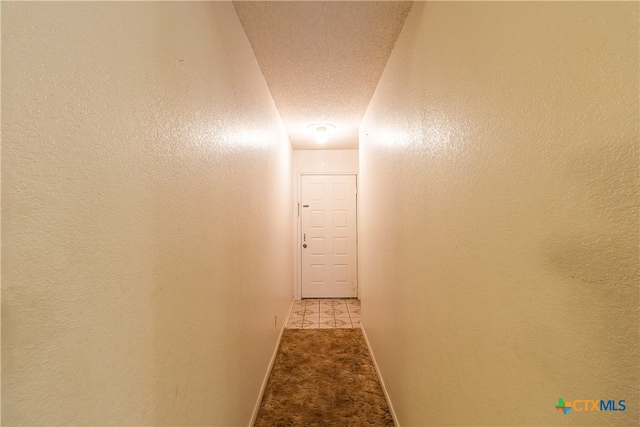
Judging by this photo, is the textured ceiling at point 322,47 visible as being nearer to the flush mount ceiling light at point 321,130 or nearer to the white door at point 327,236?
the flush mount ceiling light at point 321,130

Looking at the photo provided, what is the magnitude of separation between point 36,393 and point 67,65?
1.81 feet

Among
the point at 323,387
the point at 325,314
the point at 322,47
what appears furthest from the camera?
the point at 325,314

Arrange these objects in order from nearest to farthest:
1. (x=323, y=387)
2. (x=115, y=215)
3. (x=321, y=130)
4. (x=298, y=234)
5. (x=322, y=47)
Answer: (x=115, y=215)
(x=322, y=47)
(x=323, y=387)
(x=321, y=130)
(x=298, y=234)

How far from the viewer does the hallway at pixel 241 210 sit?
434mm

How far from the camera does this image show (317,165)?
4.21 meters

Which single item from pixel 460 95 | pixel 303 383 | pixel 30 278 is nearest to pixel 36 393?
pixel 30 278

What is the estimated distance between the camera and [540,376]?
599 mm

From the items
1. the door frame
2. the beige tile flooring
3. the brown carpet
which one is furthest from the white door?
the brown carpet

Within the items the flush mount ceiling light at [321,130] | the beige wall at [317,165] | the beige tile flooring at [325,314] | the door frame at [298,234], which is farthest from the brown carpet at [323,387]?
the flush mount ceiling light at [321,130]

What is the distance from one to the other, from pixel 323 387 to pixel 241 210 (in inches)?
59.2

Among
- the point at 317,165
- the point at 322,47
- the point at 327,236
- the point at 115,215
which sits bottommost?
the point at 327,236

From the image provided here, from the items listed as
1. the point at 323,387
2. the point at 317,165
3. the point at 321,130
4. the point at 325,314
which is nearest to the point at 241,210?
the point at 323,387

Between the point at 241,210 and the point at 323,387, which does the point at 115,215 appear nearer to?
the point at 241,210

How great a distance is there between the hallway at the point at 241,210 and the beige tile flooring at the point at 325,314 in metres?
1.78
